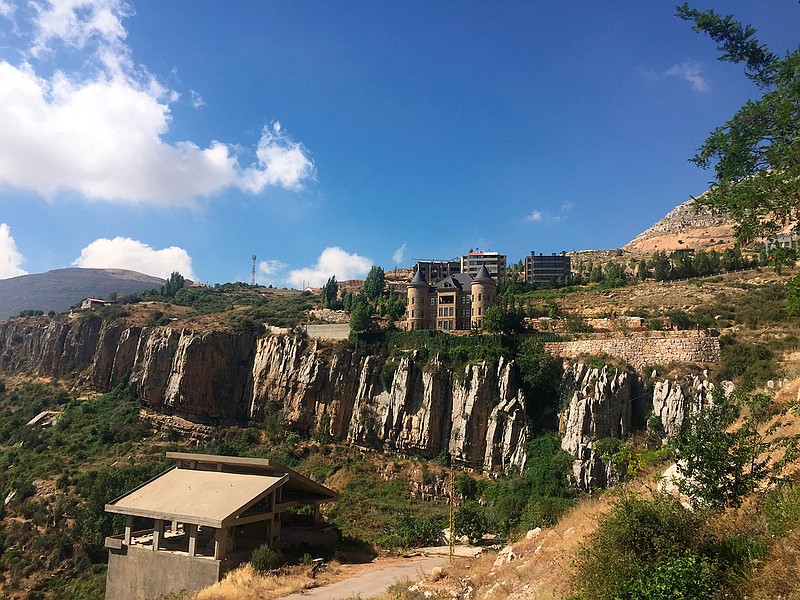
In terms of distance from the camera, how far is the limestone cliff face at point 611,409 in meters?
33.2

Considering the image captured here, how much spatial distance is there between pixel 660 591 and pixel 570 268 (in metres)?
94.7

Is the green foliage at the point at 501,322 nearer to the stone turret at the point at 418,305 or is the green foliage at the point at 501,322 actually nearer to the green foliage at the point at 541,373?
the green foliage at the point at 541,373

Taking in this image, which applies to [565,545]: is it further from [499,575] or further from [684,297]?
[684,297]

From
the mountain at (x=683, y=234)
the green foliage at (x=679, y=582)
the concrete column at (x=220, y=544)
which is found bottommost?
the concrete column at (x=220, y=544)

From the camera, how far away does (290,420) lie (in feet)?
159

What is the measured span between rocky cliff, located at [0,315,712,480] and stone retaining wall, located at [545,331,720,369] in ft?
4.85

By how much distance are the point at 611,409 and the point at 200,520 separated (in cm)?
2660

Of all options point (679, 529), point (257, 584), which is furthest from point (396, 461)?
point (679, 529)

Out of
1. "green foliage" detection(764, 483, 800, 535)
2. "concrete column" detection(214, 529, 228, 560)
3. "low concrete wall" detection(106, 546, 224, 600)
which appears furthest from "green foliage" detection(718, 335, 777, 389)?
"low concrete wall" detection(106, 546, 224, 600)

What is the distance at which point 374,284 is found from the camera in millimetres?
71938

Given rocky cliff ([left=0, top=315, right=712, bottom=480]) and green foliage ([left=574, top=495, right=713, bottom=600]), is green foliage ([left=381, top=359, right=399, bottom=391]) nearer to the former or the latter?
rocky cliff ([left=0, top=315, right=712, bottom=480])

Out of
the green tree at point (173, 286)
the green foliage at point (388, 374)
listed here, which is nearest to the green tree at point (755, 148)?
the green foliage at point (388, 374)

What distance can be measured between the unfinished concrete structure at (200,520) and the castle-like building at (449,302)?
95.4 ft

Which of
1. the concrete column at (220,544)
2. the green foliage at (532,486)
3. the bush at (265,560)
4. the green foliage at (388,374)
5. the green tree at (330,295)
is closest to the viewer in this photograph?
the bush at (265,560)
